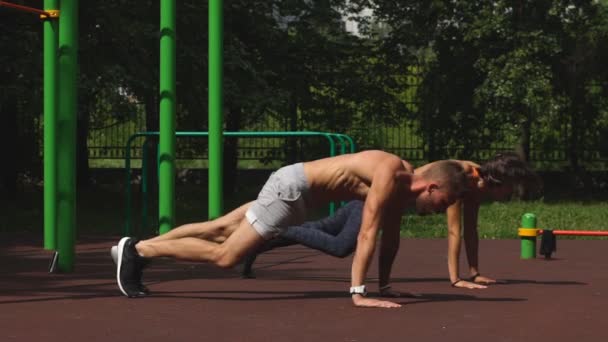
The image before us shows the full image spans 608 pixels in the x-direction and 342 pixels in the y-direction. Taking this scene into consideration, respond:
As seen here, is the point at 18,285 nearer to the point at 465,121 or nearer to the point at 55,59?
the point at 55,59

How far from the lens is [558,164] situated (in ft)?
86.4

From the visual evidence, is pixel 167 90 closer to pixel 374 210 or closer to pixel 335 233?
pixel 335 233

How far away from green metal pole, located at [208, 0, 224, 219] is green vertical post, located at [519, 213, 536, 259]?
9.71 feet

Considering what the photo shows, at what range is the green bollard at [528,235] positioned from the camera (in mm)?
12109

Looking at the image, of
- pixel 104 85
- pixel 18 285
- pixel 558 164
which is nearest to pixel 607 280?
pixel 18 285

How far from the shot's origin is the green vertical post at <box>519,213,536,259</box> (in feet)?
39.7

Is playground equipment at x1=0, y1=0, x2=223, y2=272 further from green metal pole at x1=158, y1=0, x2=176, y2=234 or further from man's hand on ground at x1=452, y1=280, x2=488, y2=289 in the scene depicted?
man's hand on ground at x1=452, y1=280, x2=488, y2=289

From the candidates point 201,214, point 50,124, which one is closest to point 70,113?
point 50,124

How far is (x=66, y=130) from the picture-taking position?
10.3 m

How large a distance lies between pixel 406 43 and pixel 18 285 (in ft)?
55.8

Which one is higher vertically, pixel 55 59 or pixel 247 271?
pixel 55 59

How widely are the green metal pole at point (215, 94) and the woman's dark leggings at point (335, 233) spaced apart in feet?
7.89

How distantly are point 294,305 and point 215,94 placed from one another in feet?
13.3

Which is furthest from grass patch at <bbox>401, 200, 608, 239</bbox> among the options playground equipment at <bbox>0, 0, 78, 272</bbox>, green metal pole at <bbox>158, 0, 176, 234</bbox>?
playground equipment at <bbox>0, 0, 78, 272</bbox>
